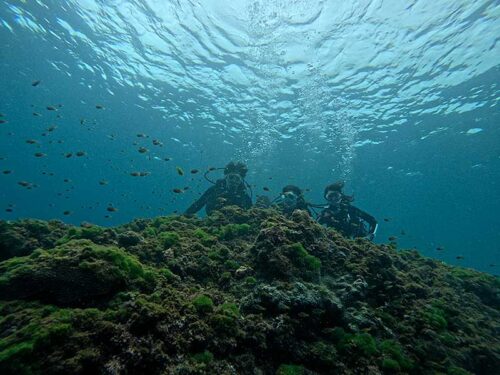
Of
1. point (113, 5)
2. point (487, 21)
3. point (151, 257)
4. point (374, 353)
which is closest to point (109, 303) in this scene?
point (151, 257)

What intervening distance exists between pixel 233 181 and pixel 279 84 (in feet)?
40.5

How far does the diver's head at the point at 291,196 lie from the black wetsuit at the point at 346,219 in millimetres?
1869

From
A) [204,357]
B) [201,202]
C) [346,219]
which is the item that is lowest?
[204,357]

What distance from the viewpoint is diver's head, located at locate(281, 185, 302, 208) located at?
1309 centimetres

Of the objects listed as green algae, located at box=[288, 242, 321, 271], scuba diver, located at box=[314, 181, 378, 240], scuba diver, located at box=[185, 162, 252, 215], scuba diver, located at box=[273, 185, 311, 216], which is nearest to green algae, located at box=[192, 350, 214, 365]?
green algae, located at box=[288, 242, 321, 271]

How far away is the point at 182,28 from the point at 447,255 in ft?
451

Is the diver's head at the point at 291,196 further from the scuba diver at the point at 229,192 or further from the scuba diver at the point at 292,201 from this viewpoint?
the scuba diver at the point at 229,192

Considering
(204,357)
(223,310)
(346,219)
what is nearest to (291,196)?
(346,219)

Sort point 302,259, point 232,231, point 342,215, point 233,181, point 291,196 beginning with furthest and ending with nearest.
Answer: point 233,181
point 342,215
point 291,196
point 232,231
point 302,259

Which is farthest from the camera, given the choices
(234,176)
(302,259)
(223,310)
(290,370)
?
(234,176)

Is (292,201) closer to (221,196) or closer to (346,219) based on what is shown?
(346,219)

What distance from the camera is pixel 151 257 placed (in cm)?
632

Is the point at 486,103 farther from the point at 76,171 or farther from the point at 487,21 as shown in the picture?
the point at 76,171

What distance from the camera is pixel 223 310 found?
4309mm
